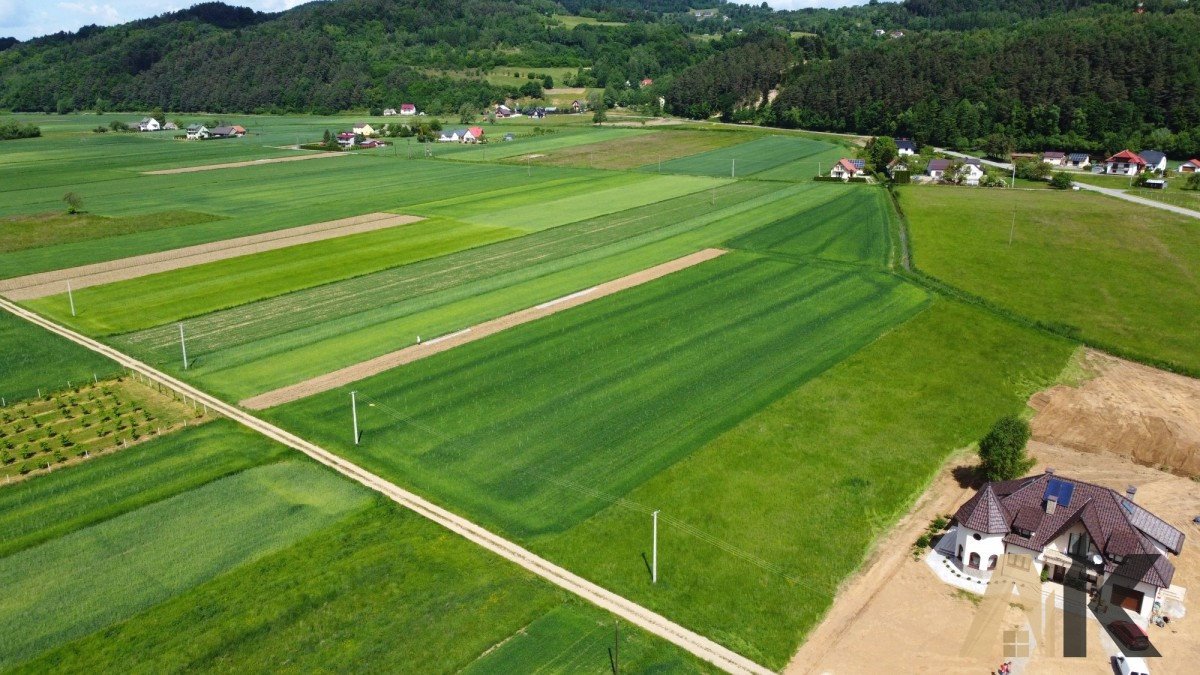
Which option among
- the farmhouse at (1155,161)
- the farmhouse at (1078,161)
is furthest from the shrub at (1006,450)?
the farmhouse at (1078,161)

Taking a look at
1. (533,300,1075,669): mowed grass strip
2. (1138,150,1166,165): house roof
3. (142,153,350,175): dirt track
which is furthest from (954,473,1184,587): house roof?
(142,153,350,175): dirt track

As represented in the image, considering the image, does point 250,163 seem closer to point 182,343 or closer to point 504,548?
point 182,343

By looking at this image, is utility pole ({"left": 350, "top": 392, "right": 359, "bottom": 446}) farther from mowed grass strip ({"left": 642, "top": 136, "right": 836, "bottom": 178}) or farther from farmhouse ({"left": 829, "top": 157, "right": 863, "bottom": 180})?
farmhouse ({"left": 829, "top": 157, "right": 863, "bottom": 180})

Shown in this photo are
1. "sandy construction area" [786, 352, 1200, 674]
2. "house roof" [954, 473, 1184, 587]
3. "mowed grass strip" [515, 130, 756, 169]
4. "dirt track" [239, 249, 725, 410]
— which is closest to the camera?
"sandy construction area" [786, 352, 1200, 674]

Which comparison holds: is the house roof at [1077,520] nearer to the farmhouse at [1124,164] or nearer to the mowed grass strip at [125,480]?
the mowed grass strip at [125,480]

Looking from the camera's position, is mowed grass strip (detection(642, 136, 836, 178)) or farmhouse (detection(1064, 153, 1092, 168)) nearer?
mowed grass strip (detection(642, 136, 836, 178))

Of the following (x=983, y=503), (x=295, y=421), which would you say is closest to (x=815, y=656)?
(x=983, y=503)

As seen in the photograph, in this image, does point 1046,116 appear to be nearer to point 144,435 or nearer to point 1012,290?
point 1012,290
